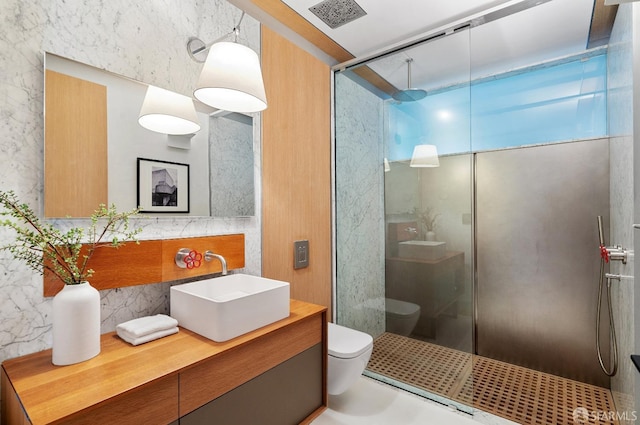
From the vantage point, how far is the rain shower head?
226cm

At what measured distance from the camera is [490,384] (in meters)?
2.17

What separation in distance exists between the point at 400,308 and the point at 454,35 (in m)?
2.01

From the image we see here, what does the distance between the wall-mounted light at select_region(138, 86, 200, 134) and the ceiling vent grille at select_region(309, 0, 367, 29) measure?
1041 millimetres

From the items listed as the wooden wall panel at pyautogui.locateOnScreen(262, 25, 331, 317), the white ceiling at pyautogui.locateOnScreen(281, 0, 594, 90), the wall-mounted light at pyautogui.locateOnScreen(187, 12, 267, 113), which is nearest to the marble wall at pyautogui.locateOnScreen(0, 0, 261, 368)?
the wall-mounted light at pyautogui.locateOnScreen(187, 12, 267, 113)

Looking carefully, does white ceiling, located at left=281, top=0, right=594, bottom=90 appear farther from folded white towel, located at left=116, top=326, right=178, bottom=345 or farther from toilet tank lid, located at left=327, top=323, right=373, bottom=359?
folded white towel, located at left=116, top=326, right=178, bottom=345

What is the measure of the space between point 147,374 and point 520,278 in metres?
2.61

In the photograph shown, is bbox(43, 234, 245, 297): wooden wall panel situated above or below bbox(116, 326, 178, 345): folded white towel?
above

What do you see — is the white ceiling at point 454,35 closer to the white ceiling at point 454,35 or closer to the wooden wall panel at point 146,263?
the white ceiling at point 454,35

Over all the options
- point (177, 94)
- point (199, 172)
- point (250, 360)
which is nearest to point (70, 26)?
point (177, 94)

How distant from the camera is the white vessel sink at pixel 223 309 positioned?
Answer: 4.02 feet

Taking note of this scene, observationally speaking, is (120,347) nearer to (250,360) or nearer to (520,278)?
(250,360)

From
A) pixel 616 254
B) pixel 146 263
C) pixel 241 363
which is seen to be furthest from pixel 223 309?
pixel 616 254

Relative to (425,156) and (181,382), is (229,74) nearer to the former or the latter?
(181,382)

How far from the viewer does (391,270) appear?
255 centimetres
